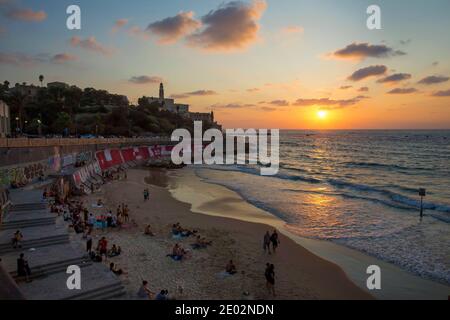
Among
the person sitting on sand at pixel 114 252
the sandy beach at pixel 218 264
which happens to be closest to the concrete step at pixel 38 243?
the sandy beach at pixel 218 264

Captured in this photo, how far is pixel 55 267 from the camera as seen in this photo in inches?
485

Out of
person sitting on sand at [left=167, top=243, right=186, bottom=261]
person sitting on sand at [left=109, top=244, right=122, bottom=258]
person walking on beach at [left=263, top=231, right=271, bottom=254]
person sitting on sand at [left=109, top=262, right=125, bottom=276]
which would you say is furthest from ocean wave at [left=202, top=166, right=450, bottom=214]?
person sitting on sand at [left=109, top=262, right=125, bottom=276]

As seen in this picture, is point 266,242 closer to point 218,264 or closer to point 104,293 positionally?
point 218,264

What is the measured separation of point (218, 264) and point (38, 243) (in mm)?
8179

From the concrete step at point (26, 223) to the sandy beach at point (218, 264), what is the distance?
1665 mm

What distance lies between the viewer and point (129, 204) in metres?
28.4

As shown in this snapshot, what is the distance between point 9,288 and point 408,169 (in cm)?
6033

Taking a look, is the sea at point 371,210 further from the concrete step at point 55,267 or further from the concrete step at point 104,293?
the concrete step at point 55,267

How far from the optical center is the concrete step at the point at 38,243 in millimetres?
13631

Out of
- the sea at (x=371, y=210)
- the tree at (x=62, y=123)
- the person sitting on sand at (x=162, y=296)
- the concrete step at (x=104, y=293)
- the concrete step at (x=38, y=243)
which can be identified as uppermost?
the tree at (x=62, y=123)

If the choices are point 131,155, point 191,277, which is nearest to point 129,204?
point 191,277

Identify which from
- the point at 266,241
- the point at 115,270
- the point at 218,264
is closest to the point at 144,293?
the point at 115,270

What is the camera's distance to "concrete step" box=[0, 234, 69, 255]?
13.6 meters

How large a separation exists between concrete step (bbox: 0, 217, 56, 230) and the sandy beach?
5.46 feet
